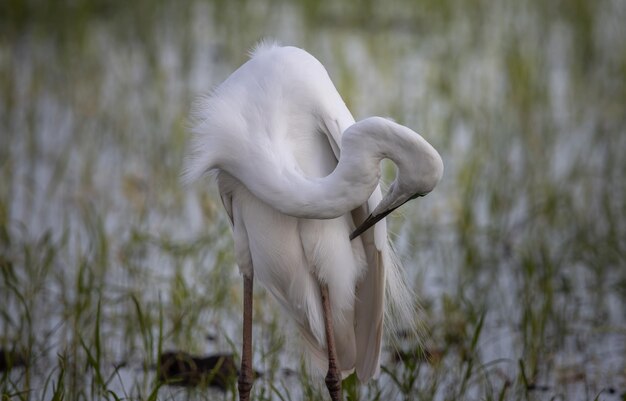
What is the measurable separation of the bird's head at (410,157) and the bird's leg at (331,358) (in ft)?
2.29

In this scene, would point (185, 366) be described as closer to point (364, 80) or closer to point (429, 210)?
point (429, 210)

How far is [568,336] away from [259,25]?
4584 millimetres

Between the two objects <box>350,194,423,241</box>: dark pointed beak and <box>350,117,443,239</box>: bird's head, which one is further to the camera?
<box>350,194,423,241</box>: dark pointed beak

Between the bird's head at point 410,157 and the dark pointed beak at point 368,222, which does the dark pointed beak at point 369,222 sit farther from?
the bird's head at point 410,157

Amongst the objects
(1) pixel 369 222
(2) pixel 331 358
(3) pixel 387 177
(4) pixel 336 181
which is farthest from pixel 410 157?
(3) pixel 387 177

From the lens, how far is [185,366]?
3.68 meters

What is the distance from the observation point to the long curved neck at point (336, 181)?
2.66m

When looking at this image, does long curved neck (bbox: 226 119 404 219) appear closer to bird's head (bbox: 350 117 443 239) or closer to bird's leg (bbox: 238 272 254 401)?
bird's head (bbox: 350 117 443 239)

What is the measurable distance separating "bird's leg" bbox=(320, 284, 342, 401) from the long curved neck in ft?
1.84

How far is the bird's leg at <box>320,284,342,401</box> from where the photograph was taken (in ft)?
10.7

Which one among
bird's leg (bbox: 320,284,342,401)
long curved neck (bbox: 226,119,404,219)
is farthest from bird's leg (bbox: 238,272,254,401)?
long curved neck (bbox: 226,119,404,219)

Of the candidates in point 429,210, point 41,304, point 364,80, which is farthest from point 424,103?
point 41,304

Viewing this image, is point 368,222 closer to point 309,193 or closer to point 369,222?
point 369,222

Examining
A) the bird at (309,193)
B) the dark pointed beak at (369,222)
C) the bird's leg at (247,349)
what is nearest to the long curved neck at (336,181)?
the bird at (309,193)
